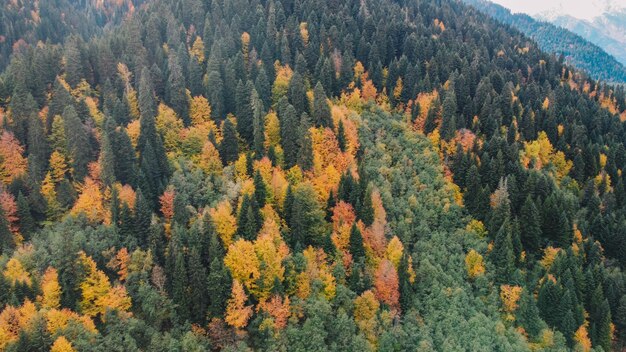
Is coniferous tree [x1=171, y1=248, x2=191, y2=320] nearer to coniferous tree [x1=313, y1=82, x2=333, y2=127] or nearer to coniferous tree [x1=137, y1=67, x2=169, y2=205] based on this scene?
coniferous tree [x1=137, y1=67, x2=169, y2=205]

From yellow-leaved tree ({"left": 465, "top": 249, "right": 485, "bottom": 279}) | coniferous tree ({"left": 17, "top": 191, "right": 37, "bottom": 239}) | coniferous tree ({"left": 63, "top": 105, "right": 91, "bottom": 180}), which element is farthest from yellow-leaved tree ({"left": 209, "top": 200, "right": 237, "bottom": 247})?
yellow-leaved tree ({"left": 465, "top": 249, "right": 485, "bottom": 279})

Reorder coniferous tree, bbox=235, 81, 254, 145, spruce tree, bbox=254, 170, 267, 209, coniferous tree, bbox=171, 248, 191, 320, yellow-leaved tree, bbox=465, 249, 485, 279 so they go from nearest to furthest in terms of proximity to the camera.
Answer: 1. coniferous tree, bbox=171, 248, 191, 320
2. spruce tree, bbox=254, 170, 267, 209
3. yellow-leaved tree, bbox=465, 249, 485, 279
4. coniferous tree, bbox=235, 81, 254, 145

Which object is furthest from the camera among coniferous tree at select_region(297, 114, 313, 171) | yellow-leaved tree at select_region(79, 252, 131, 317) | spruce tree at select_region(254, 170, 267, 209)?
coniferous tree at select_region(297, 114, 313, 171)

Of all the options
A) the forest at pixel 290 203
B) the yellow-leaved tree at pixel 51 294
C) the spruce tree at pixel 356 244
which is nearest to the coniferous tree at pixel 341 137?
the forest at pixel 290 203

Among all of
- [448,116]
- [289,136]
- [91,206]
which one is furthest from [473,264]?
[91,206]

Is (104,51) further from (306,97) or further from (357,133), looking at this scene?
(357,133)

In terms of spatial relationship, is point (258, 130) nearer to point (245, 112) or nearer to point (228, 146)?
point (228, 146)

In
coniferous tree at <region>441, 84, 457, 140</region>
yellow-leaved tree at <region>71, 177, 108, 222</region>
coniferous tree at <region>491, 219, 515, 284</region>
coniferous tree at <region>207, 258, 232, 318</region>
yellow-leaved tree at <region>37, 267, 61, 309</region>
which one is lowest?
yellow-leaved tree at <region>37, 267, 61, 309</region>

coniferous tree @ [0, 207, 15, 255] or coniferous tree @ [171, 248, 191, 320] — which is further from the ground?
coniferous tree @ [171, 248, 191, 320]
